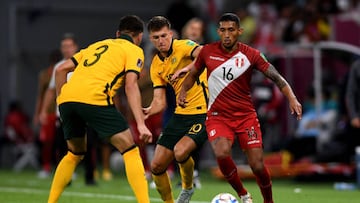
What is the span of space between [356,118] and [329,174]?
2.21 meters

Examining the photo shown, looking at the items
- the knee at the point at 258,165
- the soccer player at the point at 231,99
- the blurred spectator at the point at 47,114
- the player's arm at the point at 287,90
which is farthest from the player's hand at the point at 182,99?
the blurred spectator at the point at 47,114

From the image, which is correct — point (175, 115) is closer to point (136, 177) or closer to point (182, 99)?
point (182, 99)

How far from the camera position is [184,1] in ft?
89.5

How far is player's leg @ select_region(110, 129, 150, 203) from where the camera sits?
37.4 feet

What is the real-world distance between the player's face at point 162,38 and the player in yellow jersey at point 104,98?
912mm

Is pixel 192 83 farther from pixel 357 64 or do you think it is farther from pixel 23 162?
pixel 23 162

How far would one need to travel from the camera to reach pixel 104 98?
11.7 meters

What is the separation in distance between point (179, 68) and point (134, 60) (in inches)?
63.9

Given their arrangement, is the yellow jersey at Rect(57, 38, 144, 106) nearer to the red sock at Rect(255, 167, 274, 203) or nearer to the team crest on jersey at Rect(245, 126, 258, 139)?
the team crest on jersey at Rect(245, 126, 258, 139)

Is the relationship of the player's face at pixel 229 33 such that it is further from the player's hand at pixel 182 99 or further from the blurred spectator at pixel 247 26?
the blurred spectator at pixel 247 26

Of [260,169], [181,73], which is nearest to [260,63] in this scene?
[181,73]

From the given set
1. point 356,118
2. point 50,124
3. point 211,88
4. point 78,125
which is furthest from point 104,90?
point 50,124

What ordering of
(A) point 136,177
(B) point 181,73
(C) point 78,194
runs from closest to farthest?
(A) point 136,177, (B) point 181,73, (C) point 78,194

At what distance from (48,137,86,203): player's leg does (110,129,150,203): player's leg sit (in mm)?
544
